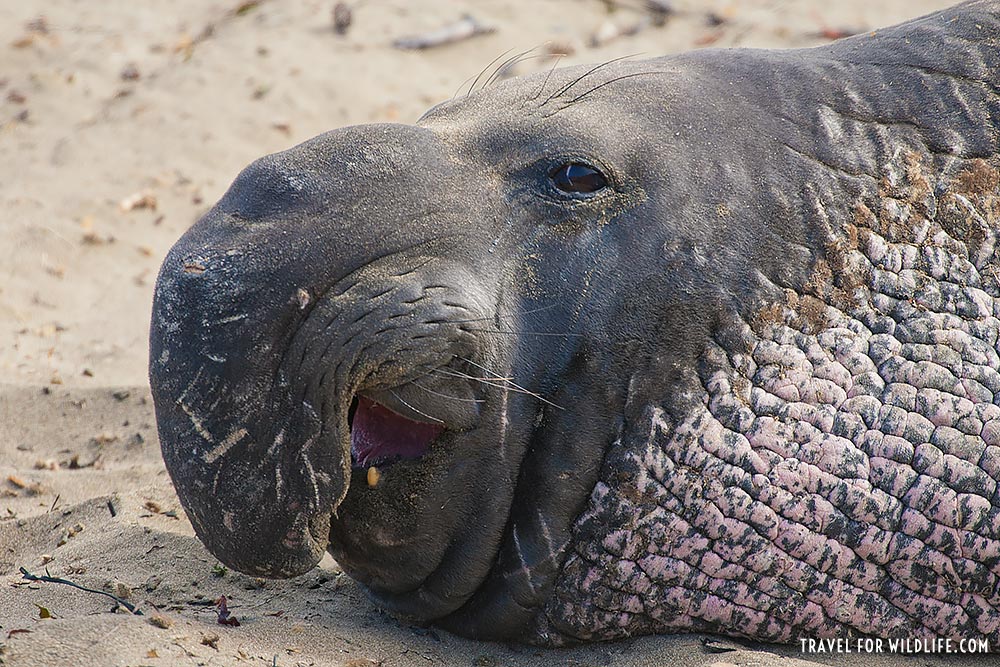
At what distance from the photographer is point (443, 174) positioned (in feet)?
10.1

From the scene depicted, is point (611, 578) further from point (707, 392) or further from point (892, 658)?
point (892, 658)

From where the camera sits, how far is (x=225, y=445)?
9.59 feet

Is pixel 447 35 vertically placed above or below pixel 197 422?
above

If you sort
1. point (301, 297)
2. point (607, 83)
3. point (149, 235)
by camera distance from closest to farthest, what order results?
point (301, 297)
point (607, 83)
point (149, 235)

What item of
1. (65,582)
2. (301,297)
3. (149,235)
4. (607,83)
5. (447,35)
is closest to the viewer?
(301,297)

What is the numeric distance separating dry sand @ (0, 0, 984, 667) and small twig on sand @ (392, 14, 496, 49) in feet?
0.22

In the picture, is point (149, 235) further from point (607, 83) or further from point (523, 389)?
point (523, 389)

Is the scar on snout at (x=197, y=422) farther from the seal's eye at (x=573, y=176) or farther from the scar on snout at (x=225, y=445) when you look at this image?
the seal's eye at (x=573, y=176)

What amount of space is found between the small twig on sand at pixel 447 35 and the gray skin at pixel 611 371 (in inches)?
217

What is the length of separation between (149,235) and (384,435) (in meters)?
3.96

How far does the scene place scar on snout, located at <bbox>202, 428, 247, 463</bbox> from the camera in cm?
291

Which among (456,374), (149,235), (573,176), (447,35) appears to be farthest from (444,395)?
(447,35)

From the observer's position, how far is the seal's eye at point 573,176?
3.14m

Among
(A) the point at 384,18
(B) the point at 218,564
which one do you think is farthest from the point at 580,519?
(A) the point at 384,18
